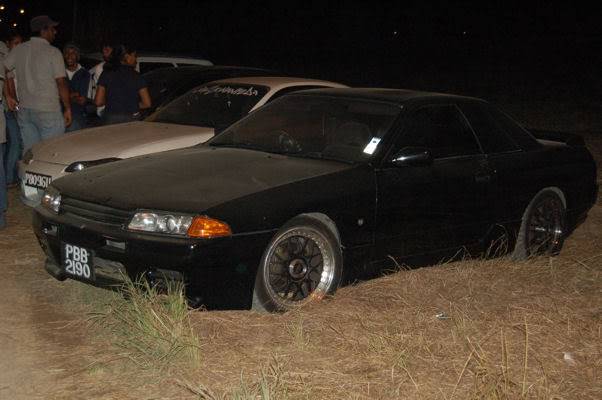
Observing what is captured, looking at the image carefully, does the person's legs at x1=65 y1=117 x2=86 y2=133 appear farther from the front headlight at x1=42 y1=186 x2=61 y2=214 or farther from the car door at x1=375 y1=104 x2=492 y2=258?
the car door at x1=375 y1=104 x2=492 y2=258

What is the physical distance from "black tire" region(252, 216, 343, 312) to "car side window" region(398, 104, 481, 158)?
3.19 ft

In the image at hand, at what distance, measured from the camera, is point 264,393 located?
154 inches

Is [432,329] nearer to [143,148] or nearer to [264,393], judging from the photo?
[264,393]

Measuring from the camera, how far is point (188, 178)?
5.63 metres

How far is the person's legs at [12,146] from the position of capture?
999cm

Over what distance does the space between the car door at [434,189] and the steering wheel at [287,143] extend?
2.25ft

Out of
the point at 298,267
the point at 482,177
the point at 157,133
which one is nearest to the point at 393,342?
the point at 298,267

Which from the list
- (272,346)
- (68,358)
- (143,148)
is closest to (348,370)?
(272,346)

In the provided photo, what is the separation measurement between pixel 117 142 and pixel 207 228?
120 inches

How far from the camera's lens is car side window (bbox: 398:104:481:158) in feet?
20.5

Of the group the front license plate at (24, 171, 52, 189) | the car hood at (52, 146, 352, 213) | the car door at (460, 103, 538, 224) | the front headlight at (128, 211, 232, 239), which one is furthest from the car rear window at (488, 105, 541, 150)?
the front license plate at (24, 171, 52, 189)

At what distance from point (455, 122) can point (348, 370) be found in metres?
2.67

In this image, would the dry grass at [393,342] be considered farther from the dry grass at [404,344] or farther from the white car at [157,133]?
the white car at [157,133]

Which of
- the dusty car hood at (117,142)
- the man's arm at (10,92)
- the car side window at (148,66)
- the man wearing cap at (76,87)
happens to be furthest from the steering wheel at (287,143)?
the car side window at (148,66)
